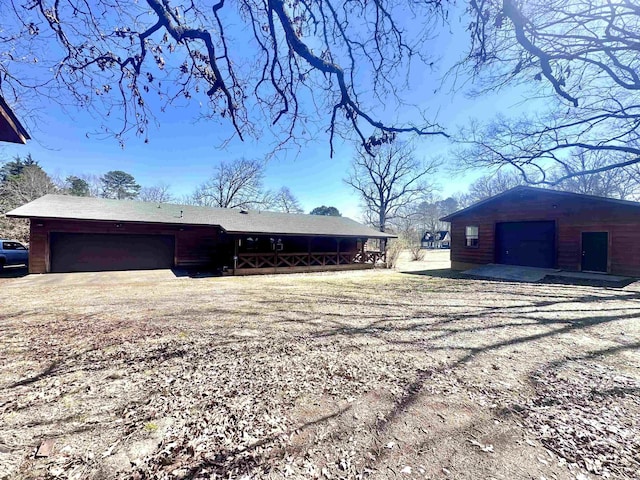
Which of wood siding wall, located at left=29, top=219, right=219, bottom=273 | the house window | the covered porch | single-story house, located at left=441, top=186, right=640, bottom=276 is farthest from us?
the house window

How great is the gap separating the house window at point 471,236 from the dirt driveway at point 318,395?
10.5 m

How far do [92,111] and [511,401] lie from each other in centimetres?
667

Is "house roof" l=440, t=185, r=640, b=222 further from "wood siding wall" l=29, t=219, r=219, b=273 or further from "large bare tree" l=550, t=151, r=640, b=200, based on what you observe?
"wood siding wall" l=29, t=219, r=219, b=273

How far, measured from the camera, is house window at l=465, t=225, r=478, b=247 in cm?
1571

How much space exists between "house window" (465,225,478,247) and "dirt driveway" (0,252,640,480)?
1045 cm

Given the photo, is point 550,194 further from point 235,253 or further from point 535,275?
point 235,253

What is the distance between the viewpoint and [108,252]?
13180 mm

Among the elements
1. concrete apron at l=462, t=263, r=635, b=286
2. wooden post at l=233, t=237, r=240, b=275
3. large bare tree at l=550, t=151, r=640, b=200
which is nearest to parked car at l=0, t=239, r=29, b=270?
wooden post at l=233, t=237, r=240, b=275

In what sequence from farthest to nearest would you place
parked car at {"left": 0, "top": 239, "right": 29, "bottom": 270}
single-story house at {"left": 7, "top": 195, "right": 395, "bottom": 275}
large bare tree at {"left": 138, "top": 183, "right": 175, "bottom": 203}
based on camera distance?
large bare tree at {"left": 138, "top": 183, "right": 175, "bottom": 203} → parked car at {"left": 0, "top": 239, "right": 29, "bottom": 270} → single-story house at {"left": 7, "top": 195, "right": 395, "bottom": 275}

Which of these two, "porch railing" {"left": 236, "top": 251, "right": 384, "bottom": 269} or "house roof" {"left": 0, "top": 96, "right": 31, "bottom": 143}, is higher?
"house roof" {"left": 0, "top": 96, "right": 31, "bottom": 143}

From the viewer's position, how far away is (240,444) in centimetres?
210

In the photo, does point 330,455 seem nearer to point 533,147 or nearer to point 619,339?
point 619,339

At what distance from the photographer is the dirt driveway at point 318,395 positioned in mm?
1931

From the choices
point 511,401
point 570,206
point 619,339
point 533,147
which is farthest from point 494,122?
point 511,401
